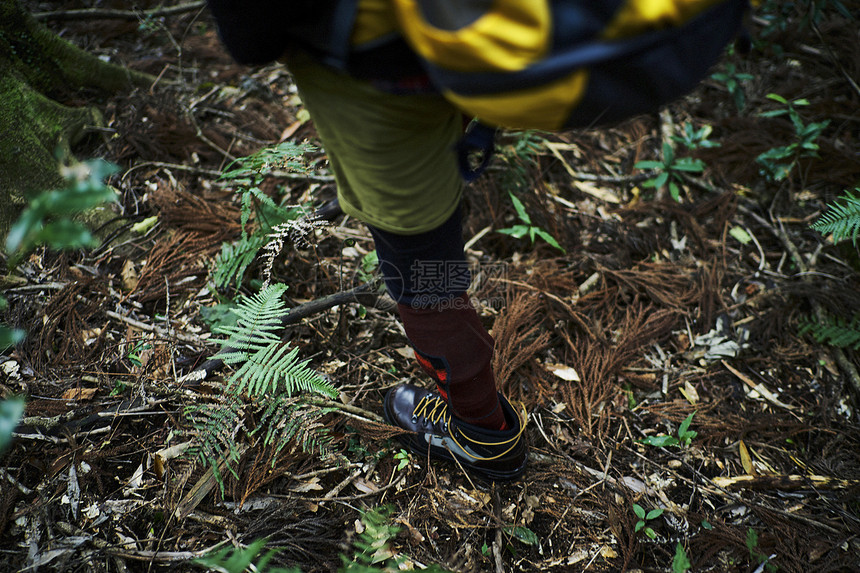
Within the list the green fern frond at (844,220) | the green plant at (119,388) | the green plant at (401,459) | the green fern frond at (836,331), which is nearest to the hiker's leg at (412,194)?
the green plant at (401,459)

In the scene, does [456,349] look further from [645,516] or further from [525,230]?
[525,230]

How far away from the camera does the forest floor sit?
5.83 feet

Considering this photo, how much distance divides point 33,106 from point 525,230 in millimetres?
2660

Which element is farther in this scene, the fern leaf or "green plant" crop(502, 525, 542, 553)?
"green plant" crop(502, 525, 542, 553)

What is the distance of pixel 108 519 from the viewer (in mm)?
1716

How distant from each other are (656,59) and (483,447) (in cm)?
146

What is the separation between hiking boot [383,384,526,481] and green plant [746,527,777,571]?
831mm

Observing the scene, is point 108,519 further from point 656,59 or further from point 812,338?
point 812,338

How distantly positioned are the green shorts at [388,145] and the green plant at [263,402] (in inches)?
29.4

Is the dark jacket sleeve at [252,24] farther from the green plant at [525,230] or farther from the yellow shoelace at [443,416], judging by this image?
the green plant at [525,230]

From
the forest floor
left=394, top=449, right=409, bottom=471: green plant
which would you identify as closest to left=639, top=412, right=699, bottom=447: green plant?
the forest floor

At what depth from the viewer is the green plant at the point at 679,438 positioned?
81.4 inches

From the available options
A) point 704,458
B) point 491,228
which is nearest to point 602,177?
point 491,228

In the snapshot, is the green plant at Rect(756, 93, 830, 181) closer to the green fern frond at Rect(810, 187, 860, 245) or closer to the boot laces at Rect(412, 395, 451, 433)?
the green fern frond at Rect(810, 187, 860, 245)
